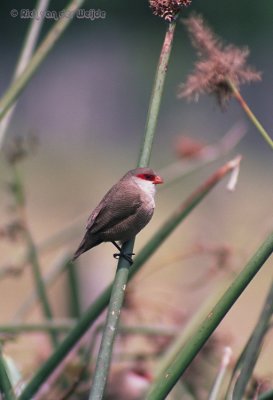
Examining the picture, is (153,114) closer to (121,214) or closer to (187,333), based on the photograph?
(121,214)

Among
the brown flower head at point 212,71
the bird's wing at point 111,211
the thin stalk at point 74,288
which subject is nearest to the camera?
the brown flower head at point 212,71

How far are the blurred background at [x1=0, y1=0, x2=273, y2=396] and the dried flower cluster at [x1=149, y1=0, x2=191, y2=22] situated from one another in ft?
6.20

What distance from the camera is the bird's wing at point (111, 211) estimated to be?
1182 mm

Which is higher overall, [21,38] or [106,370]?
[21,38]

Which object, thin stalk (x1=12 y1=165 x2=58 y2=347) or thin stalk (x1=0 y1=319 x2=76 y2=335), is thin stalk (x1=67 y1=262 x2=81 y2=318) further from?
thin stalk (x1=0 y1=319 x2=76 y2=335)

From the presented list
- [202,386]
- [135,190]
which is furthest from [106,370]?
[202,386]

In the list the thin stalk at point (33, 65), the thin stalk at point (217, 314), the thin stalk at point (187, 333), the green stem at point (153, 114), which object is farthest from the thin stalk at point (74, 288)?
the thin stalk at point (217, 314)

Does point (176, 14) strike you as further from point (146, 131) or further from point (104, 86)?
point (104, 86)

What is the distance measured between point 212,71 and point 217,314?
376mm

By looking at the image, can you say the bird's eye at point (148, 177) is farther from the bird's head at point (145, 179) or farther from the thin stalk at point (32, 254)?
the thin stalk at point (32, 254)

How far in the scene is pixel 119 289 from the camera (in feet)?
2.89

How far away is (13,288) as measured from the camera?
11.4ft

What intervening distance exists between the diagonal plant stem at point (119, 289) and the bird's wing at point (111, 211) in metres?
0.11

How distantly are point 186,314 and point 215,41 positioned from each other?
79 centimetres
